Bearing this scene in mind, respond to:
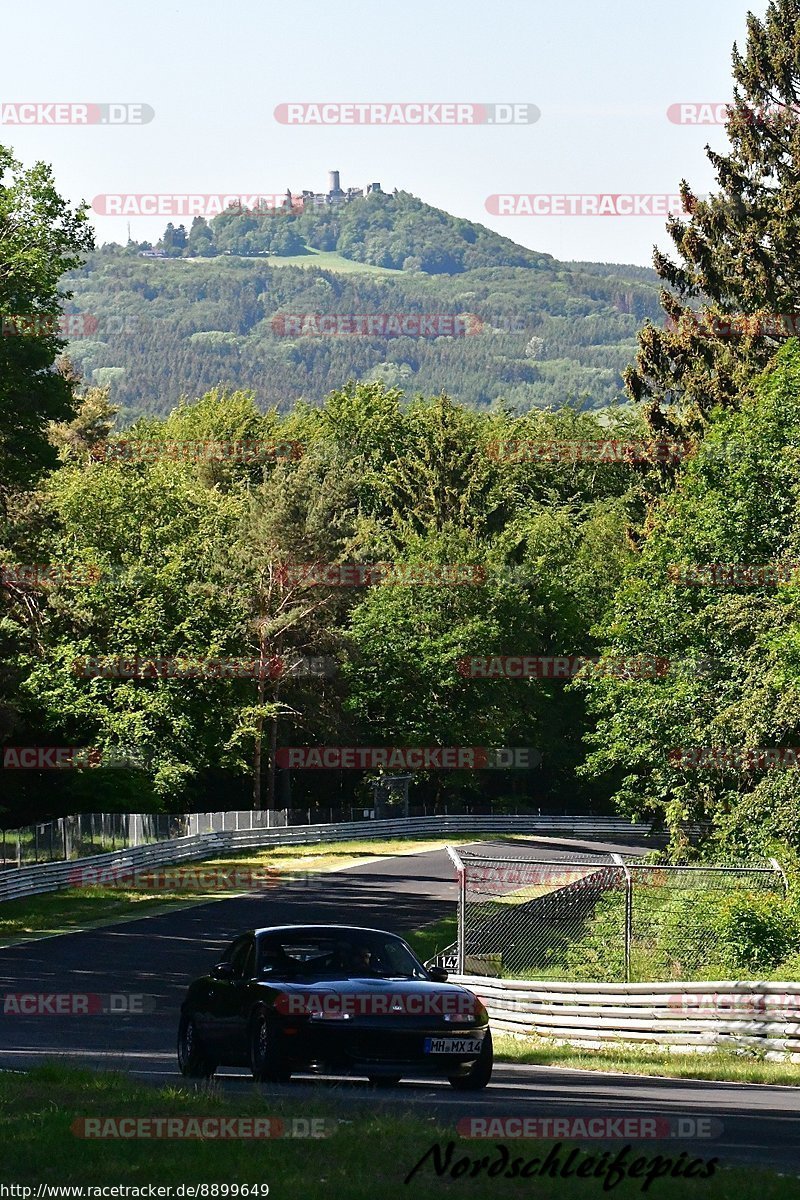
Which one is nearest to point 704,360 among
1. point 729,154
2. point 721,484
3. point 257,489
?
point 729,154

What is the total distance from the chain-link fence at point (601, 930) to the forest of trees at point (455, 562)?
39.6 ft

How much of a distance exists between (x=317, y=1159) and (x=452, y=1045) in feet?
15.0

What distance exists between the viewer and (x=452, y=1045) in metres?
13.5

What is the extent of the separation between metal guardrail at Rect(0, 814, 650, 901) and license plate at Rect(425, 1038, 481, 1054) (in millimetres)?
30837

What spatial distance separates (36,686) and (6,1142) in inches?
2214

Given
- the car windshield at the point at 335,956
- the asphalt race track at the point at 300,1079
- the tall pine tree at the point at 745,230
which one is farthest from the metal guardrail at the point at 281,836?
the car windshield at the point at 335,956

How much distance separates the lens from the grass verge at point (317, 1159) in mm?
8273

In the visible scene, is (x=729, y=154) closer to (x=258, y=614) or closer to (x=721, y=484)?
(x=721, y=484)

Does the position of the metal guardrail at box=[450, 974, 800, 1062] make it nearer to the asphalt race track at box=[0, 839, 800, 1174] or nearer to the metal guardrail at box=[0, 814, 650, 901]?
the asphalt race track at box=[0, 839, 800, 1174]

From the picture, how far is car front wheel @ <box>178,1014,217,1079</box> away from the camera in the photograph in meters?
14.8

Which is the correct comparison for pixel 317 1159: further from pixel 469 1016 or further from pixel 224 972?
pixel 224 972

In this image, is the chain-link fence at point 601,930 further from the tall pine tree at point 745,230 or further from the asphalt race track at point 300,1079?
the tall pine tree at point 745,230

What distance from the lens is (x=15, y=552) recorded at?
145 feet

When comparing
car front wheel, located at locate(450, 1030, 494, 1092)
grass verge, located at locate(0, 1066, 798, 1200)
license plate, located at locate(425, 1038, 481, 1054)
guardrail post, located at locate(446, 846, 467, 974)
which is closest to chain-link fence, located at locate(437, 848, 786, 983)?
guardrail post, located at locate(446, 846, 467, 974)
